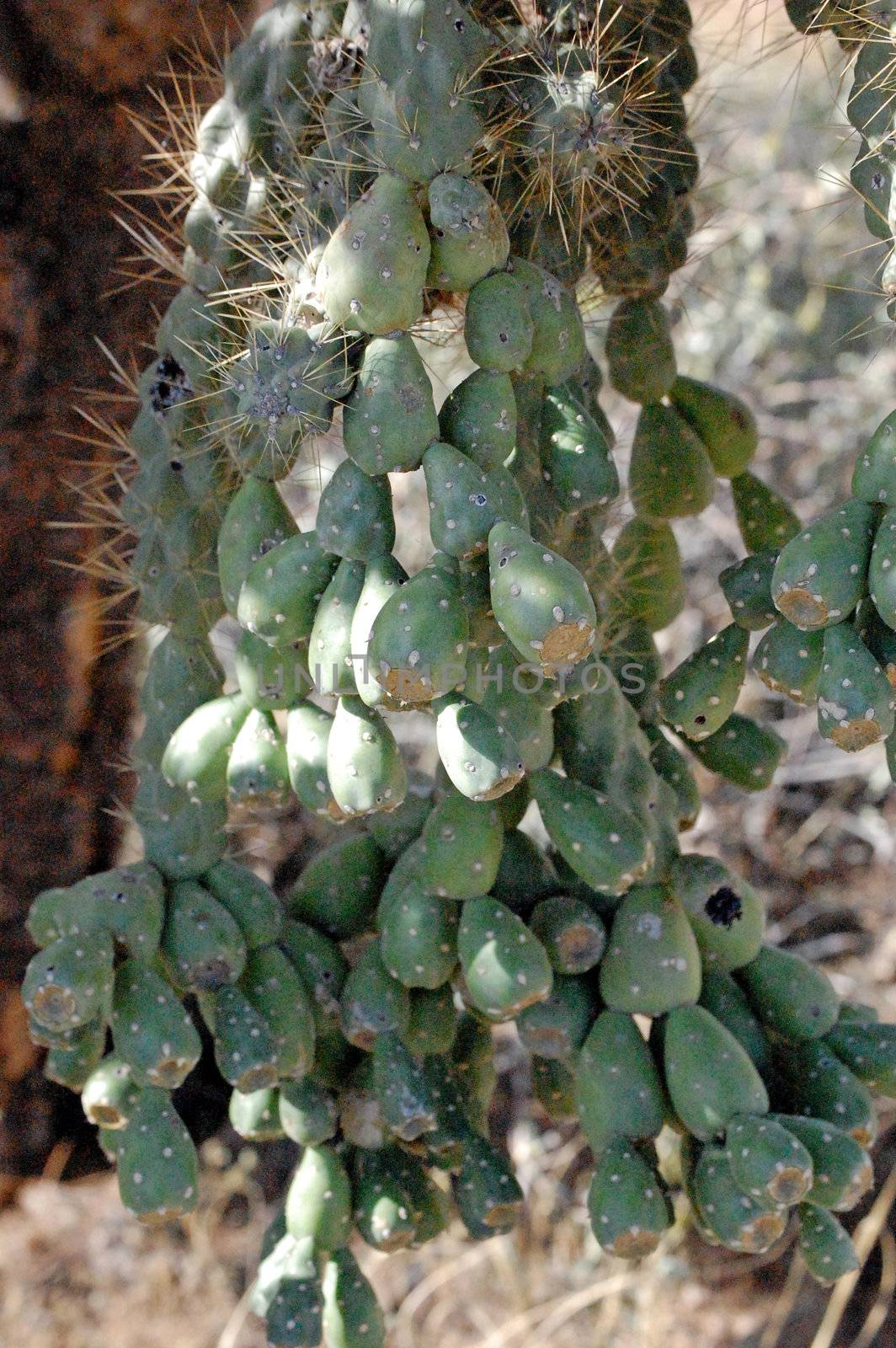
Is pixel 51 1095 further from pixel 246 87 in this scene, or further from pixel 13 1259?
pixel 246 87

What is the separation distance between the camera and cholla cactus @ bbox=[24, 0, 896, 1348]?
0.73 meters

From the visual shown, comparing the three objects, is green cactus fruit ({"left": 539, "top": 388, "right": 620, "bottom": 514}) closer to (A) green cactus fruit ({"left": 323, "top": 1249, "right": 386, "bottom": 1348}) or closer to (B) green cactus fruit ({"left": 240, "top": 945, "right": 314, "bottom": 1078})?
(B) green cactus fruit ({"left": 240, "top": 945, "right": 314, "bottom": 1078})

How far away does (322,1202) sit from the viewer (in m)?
1.03

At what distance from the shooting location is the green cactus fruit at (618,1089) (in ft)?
3.00

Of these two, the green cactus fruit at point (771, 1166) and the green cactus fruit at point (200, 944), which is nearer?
the green cactus fruit at point (771, 1166)

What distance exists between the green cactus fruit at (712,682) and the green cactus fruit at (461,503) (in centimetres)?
21

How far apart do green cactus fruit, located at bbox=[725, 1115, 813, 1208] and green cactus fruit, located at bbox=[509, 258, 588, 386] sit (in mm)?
555

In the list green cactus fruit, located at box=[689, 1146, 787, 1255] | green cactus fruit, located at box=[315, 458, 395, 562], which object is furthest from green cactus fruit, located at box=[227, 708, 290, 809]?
green cactus fruit, located at box=[689, 1146, 787, 1255]

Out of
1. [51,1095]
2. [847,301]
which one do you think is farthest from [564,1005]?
[847,301]

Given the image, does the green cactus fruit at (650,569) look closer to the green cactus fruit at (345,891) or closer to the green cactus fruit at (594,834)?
the green cactus fruit at (594,834)

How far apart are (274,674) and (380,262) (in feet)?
1.06

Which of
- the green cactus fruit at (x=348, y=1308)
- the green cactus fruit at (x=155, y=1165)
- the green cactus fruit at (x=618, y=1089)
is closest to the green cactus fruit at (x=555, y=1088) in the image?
the green cactus fruit at (x=618, y=1089)

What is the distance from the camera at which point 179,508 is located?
1019mm

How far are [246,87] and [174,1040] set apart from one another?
2.52ft
